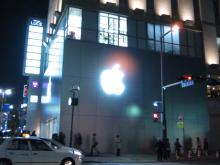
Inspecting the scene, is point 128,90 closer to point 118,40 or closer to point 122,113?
point 122,113

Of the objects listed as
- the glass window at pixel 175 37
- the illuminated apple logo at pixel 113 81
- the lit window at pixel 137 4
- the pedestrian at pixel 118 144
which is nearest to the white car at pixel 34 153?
the pedestrian at pixel 118 144

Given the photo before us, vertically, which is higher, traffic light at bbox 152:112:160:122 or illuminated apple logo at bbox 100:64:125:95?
illuminated apple logo at bbox 100:64:125:95

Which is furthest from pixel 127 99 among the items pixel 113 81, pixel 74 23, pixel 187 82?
pixel 187 82

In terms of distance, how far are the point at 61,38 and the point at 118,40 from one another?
19.6ft

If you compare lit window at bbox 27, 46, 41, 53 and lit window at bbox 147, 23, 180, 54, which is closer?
lit window at bbox 147, 23, 180, 54

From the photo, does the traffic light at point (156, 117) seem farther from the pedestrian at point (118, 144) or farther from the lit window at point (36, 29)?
the lit window at point (36, 29)

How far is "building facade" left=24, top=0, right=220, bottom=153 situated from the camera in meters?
30.0

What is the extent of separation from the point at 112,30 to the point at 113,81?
18.3 ft

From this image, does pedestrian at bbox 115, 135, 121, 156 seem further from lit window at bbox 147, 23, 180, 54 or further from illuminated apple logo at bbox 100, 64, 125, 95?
lit window at bbox 147, 23, 180, 54

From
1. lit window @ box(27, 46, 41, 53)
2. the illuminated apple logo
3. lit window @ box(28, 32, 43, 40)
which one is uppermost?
lit window @ box(28, 32, 43, 40)

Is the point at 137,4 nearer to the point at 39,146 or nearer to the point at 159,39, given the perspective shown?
the point at 159,39

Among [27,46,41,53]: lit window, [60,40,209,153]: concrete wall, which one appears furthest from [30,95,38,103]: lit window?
[60,40,209,153]: concrete wall

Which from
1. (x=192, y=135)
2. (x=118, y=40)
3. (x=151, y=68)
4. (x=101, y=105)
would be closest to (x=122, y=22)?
(x=118, y=40)

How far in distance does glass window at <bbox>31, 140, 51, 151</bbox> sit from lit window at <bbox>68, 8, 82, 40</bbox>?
17.3 meters
